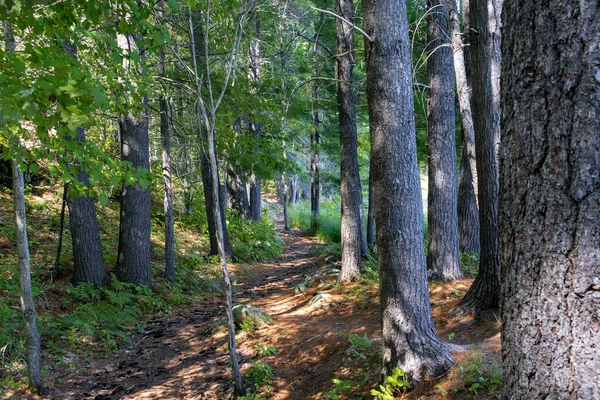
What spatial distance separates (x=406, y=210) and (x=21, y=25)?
11.8 feet

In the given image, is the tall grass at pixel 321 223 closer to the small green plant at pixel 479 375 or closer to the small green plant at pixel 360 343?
the small green plant at pixel 360 343

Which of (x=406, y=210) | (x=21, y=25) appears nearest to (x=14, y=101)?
(x=21, y=25)

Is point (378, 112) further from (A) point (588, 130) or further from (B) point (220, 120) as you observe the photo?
(B) point (220, 120)

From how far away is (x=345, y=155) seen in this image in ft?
30.4

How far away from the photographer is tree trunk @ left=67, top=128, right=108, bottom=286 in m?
7.75

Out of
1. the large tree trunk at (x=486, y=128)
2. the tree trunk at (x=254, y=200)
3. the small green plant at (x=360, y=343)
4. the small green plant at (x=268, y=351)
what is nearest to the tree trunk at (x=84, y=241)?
the small green plant at (x=268, y=351)

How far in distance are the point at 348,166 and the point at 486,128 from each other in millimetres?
4128

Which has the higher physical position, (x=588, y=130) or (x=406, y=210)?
(x=588, y=130)

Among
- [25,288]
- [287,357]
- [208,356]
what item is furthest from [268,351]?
[25,288]

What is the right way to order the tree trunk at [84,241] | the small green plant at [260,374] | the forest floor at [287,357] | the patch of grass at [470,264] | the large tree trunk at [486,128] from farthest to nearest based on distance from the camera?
the patch of grass at [470,264] → the tree trunk at [84,241] → the small green plant at [260,374] → the large tree trunk at [486,128] → the forest floor at [287,357]

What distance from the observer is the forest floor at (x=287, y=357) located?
435 cm

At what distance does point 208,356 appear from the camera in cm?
641

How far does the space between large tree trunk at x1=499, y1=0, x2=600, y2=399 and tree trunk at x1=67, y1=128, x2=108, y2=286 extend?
24.9 ft

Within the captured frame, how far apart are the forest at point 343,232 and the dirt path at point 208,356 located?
4 centimetres
